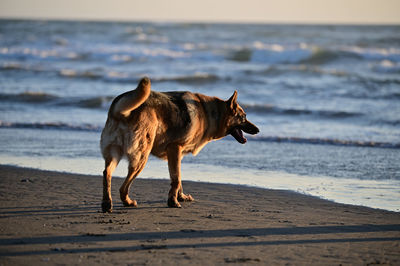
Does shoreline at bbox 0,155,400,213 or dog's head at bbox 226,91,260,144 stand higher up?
dog's head at bbox 226,91,260,144

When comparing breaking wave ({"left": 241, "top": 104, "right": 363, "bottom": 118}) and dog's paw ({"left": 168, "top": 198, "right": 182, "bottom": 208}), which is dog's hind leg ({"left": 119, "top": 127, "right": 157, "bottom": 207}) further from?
breaking wave ({"left": 241, "top": 104, "right": 363, "bottom": 118})

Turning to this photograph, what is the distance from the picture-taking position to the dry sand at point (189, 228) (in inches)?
178

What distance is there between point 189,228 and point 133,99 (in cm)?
148

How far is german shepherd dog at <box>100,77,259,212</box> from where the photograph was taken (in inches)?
231

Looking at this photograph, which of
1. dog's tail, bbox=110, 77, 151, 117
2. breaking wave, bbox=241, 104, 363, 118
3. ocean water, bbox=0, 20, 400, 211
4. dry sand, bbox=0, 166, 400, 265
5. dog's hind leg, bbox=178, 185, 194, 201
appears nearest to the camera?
dry sand, bbox=0, 166, 400, 265

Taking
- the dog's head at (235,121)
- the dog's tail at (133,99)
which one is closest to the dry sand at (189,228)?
the dog's head at (235,121)

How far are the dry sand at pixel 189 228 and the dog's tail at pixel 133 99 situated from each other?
3.82 ft

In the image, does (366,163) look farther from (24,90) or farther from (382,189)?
(24,90)

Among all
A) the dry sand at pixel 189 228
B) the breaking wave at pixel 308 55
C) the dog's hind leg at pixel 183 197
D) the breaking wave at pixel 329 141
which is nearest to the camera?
the dry sand at pixel 189 228

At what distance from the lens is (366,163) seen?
30.3 feet

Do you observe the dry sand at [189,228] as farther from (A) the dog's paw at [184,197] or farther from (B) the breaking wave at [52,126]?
(B) the breaking wave at [52,126]

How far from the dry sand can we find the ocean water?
80cm

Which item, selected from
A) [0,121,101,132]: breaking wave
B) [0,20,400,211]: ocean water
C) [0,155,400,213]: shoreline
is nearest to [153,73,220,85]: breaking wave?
[0,20,400,211]: ocean water

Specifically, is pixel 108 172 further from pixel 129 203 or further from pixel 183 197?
pixel 183 197
